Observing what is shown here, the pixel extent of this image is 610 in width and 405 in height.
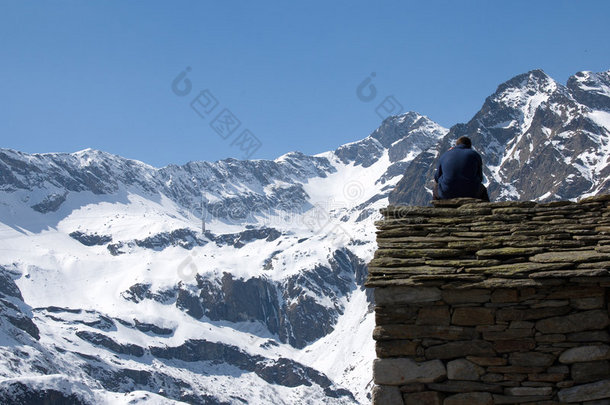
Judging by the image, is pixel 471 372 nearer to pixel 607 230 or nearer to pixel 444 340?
pixel 444 340

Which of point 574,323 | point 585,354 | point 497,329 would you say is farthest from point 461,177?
point 585,354

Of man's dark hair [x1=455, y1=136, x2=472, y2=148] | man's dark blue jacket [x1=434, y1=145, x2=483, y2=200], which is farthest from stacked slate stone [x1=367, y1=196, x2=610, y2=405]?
man's dark hair [x1=455, y1=136, x2=472, y2=148]

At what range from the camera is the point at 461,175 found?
1443cm

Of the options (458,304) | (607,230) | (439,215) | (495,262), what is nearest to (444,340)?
(458,304)

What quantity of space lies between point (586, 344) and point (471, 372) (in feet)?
5.41

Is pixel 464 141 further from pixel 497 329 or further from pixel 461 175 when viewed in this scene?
pixel 497 329

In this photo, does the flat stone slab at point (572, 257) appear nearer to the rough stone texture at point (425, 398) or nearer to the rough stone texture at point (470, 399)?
A: the rough stone texture at point (470, 399)

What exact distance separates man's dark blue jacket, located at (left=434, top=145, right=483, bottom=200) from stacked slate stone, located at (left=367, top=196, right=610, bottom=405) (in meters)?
2.33

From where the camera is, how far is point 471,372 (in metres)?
11.5

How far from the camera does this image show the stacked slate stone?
37.5 feet

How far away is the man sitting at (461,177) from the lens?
14.4 m

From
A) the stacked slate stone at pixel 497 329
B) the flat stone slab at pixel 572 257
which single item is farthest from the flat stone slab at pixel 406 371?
the flat stone slab at pixel 572 257

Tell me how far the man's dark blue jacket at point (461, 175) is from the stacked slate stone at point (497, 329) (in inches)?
91.6

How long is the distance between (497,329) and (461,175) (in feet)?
11.9
